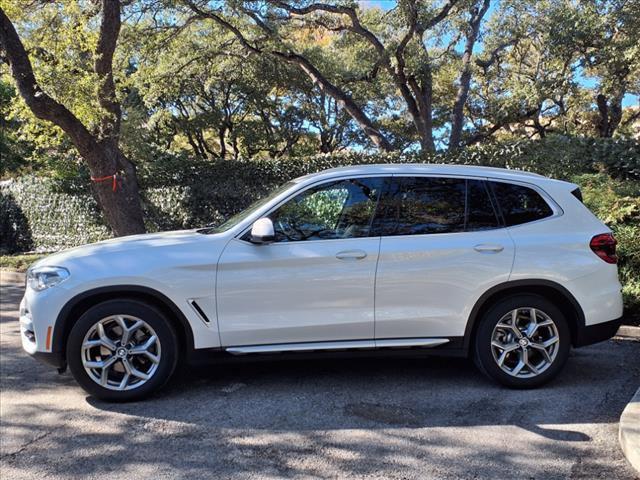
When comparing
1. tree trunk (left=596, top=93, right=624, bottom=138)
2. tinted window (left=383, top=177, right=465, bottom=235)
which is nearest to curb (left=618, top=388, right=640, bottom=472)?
tinted window (left=383, top=177, right=465, bottom=235)

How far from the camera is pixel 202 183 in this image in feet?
44.7

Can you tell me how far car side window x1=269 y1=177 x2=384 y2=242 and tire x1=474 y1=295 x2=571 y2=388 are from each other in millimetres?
1253

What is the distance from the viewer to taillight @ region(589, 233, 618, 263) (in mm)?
4422

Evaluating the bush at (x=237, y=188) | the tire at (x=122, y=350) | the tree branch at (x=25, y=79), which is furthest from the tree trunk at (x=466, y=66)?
the tire at (x=122, y=350)

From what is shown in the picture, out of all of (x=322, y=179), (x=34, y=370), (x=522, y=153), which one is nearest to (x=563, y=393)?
(x=322, y=179)

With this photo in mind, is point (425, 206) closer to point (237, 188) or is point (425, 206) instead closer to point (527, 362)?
point (527, 362)

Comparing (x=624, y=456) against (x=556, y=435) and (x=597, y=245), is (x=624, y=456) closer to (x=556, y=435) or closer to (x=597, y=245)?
(x=556, y=435)

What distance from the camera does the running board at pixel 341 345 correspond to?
4.29 metres

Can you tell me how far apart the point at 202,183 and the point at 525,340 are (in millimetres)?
10503

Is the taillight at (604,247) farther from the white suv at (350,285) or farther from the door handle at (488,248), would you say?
the door handle at (488,248)

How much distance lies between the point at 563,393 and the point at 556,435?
78cm

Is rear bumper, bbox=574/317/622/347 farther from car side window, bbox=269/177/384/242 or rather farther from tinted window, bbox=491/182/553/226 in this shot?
car side window, bbox=269/177/384/242

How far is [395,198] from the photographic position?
452 centimetres

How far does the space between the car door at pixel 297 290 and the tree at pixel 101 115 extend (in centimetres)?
652
